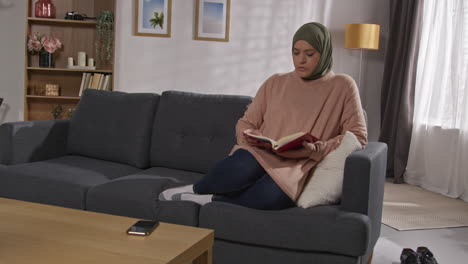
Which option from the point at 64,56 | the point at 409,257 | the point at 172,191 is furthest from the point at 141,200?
the point at 64,56

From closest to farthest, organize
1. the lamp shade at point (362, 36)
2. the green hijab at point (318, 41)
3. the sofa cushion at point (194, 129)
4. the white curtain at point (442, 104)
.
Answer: the green hijab at point (318, 41) → the sofa cushion at point (194, 129) → the white curtain at point (442, 104) → the lamp shade at point (362, 36)

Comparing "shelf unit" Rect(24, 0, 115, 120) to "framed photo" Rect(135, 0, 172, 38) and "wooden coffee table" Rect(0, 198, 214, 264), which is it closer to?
"framed photo" Rect(135, 0, 172, 38)

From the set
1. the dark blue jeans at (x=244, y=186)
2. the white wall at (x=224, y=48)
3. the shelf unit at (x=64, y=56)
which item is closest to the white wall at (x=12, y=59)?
the shelf unit at (x=64, y=56)

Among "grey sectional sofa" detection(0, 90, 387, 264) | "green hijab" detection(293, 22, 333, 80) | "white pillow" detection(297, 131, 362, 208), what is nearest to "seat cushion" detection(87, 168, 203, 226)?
"grey sectional sofa" detection(0, 90, 387, 264)

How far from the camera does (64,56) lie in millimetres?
5820

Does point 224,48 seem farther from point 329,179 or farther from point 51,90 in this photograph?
point 329,179

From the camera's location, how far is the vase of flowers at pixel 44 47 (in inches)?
218

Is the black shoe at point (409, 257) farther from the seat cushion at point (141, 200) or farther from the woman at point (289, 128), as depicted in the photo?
the seat cushion at point (141, 200)

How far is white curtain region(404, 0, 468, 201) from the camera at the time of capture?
472 cm

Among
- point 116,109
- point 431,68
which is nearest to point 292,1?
point 431,68

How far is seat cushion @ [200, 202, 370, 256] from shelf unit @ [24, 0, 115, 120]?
3704 millimetres

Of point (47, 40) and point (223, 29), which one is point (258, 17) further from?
point (47, 40)

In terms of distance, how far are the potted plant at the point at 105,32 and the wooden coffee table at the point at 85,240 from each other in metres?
3.78

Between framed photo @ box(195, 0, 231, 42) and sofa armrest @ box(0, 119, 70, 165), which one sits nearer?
sofa armrest @ box(0, 119, 70, 165)
